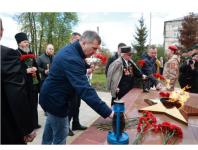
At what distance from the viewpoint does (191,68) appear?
6.16 meters

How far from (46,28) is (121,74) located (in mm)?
17299

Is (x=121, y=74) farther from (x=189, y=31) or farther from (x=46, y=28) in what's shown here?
(x=189, y=31)

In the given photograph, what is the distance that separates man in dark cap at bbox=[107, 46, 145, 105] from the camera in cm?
505

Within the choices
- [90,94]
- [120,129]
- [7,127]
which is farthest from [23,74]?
[120,129]

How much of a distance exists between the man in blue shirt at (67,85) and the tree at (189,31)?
97.5ft

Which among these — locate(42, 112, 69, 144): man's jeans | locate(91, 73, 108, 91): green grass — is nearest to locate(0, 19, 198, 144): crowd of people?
locate(42, 112, 69, 144): man's jeans

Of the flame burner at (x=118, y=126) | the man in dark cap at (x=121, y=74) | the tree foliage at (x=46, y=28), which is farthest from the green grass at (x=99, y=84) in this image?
the flame burner at (x=118, y=126)

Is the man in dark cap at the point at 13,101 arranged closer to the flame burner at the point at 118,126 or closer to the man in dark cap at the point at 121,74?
the flame burner at the point at 118,126

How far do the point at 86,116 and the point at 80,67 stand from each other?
394 cm

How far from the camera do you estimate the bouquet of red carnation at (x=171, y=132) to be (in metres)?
2.30

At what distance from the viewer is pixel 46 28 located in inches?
843

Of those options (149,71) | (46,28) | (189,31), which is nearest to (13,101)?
(149,71)

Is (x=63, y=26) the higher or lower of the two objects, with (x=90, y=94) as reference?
higher

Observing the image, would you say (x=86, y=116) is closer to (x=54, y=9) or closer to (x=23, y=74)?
(x=54, y=9)
